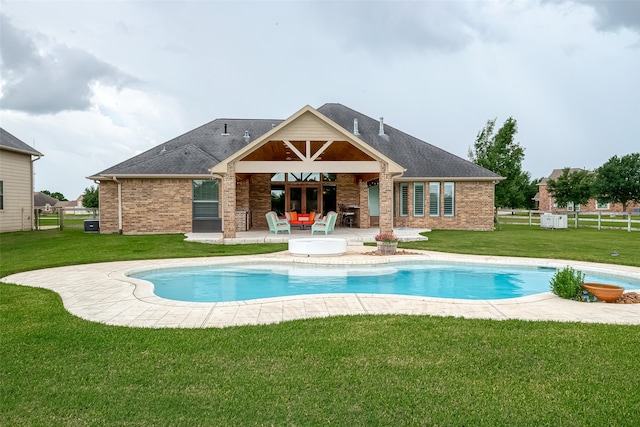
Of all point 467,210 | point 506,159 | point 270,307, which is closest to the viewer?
point 270,307

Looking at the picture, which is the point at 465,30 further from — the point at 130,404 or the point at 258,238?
the point at 130,404

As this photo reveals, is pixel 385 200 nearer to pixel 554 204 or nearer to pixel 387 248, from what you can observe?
pixel 387 248

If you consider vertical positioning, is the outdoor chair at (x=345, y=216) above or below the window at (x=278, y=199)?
below

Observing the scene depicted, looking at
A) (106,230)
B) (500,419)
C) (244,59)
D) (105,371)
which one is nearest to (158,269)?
(105,371)

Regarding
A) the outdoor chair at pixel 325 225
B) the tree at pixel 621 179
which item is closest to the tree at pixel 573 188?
the tree at pixel 621 179

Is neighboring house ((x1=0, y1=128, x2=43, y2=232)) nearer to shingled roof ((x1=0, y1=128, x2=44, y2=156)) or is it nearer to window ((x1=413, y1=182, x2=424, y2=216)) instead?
shingled roof ((x1=0, y1=128, x2=44, y2=156))

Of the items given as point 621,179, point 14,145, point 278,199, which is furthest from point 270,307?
point 621,179

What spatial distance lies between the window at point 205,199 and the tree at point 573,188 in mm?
40282

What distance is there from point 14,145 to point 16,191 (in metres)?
2.34

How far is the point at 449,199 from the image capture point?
21.9 metres

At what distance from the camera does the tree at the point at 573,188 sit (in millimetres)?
43500

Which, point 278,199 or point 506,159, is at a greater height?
point 506,159

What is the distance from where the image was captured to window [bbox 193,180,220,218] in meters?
19.2

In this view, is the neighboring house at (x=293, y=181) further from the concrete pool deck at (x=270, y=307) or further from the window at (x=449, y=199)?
the concrete pool deck at (x=270, y=307)
